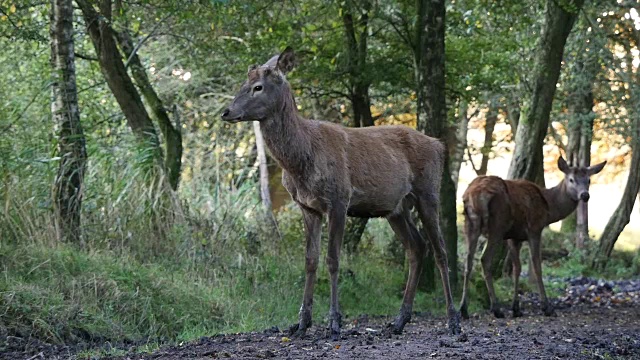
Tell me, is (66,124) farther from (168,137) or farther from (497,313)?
(497,313)

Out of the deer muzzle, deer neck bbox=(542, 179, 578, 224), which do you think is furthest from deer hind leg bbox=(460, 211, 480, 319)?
the deer muzzle

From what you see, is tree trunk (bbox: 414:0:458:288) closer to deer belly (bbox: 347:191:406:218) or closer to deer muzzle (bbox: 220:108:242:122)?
deer belly (bbox: 347:191:406:218)

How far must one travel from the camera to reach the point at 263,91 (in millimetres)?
9586

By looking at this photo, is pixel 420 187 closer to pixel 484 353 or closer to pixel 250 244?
pixel 484 353

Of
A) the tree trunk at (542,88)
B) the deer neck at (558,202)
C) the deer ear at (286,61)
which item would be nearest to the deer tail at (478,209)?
the deer neck at (558,202)

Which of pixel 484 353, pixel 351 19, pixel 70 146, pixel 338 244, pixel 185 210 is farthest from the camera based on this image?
pixel 351 19

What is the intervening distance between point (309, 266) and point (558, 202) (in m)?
7.34

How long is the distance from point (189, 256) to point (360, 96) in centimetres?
585

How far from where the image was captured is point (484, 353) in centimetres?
854

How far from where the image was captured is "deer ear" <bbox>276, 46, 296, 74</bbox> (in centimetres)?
963

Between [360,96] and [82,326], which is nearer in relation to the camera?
[82,326]

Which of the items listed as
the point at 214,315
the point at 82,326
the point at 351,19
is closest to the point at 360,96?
the point at 351,19

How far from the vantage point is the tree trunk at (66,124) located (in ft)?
41.3

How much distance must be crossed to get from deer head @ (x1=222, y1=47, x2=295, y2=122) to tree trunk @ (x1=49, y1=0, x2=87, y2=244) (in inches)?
148
